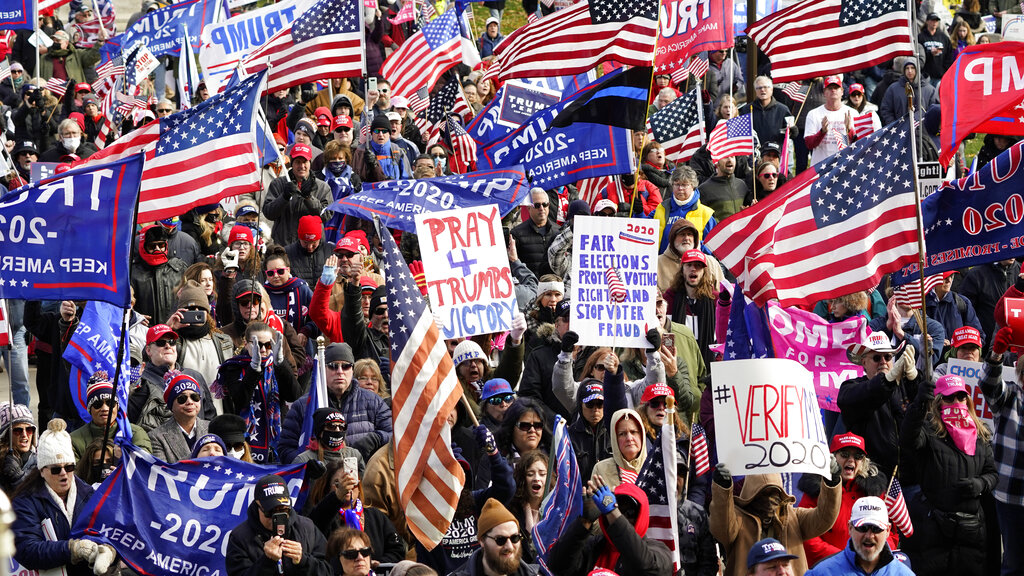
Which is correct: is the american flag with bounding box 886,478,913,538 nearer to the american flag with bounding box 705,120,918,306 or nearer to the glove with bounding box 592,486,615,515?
the american flag with bounding box 705,120,918,306

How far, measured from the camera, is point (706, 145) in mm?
18531

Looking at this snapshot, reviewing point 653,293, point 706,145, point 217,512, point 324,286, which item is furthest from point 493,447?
point 706,145

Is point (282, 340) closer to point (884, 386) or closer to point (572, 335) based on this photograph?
point (572, 335)

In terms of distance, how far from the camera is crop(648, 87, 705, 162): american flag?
1777 centimetres

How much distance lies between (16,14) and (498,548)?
13.3 meters

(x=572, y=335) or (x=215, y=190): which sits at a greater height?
(x=215, y=190)

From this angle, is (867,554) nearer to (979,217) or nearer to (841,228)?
(841,228)

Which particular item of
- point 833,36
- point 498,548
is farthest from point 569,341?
point 833,36

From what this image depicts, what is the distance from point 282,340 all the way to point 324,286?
112 centimetres

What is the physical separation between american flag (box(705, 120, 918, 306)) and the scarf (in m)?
0.99

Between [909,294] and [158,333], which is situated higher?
[909,294]

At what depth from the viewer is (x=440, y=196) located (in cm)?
1352

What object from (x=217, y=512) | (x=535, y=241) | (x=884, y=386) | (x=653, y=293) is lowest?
(x=217, y=512)

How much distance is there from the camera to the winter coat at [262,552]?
8.63m
